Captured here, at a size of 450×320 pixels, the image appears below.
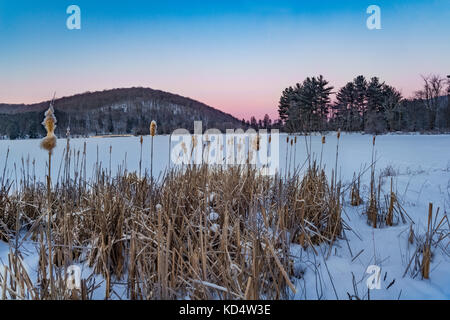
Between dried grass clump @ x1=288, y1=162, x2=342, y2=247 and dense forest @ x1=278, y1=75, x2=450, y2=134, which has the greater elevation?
dense forest @ x1=278, y1=75, x2=450, y2=134

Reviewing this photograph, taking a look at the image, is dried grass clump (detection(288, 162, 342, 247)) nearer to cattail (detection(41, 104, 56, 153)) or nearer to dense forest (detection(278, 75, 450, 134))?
cattail (detection(41, 104, 56, 153))

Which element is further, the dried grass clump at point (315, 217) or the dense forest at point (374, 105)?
the dense forest at point (374, 105)

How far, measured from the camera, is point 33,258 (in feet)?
4.71

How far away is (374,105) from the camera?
26484 mm

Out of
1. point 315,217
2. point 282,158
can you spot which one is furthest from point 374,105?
point 315,217

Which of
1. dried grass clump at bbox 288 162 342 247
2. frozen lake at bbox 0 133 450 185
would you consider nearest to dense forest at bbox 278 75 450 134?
frozen lake at bbox 0 133 450 185

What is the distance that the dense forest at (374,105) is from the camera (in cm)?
2108

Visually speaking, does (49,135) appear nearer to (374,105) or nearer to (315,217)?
(315,217)

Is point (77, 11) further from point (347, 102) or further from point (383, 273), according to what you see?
point (347, 102)

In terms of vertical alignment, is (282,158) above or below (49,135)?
below

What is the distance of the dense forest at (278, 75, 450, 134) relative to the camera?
2108 centimetres

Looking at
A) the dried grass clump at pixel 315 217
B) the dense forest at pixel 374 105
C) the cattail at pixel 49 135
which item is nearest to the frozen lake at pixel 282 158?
the dried grass clump at pixel 315 217

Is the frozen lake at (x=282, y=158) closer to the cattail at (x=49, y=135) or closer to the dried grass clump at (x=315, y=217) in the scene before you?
the dried grass clump at (x=315, y=217)
